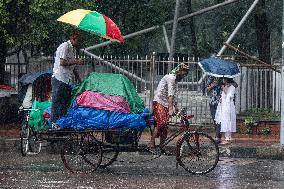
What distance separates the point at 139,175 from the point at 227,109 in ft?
17.7

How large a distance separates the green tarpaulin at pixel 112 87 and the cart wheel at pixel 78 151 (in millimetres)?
776

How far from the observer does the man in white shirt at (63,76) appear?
1360 cm

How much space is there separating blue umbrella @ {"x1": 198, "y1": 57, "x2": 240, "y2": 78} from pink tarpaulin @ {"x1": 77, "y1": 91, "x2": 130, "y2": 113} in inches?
194

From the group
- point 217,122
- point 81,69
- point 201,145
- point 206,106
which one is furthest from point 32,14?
point 201,145

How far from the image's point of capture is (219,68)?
1772 cm

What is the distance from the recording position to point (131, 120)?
12938mm

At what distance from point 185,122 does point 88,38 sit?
16840mm

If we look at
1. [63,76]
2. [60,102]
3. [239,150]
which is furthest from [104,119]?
[239,150]

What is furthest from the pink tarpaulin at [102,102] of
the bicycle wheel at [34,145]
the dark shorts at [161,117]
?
the bicycle wheel at [34,145]

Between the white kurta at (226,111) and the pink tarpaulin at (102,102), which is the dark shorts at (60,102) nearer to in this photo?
the pink tarpaulin at (102,102)

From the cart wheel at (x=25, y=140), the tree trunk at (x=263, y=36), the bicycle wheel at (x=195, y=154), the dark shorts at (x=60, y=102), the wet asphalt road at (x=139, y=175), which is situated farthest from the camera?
the tree trunk at (x=263, y=36)

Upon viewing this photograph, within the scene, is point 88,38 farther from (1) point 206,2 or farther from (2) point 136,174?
(1) point 206,2

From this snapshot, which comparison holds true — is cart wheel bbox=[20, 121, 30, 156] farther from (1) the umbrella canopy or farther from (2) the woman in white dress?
(2) the woman in white dress

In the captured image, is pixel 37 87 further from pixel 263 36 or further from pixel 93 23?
pixel 263 36
